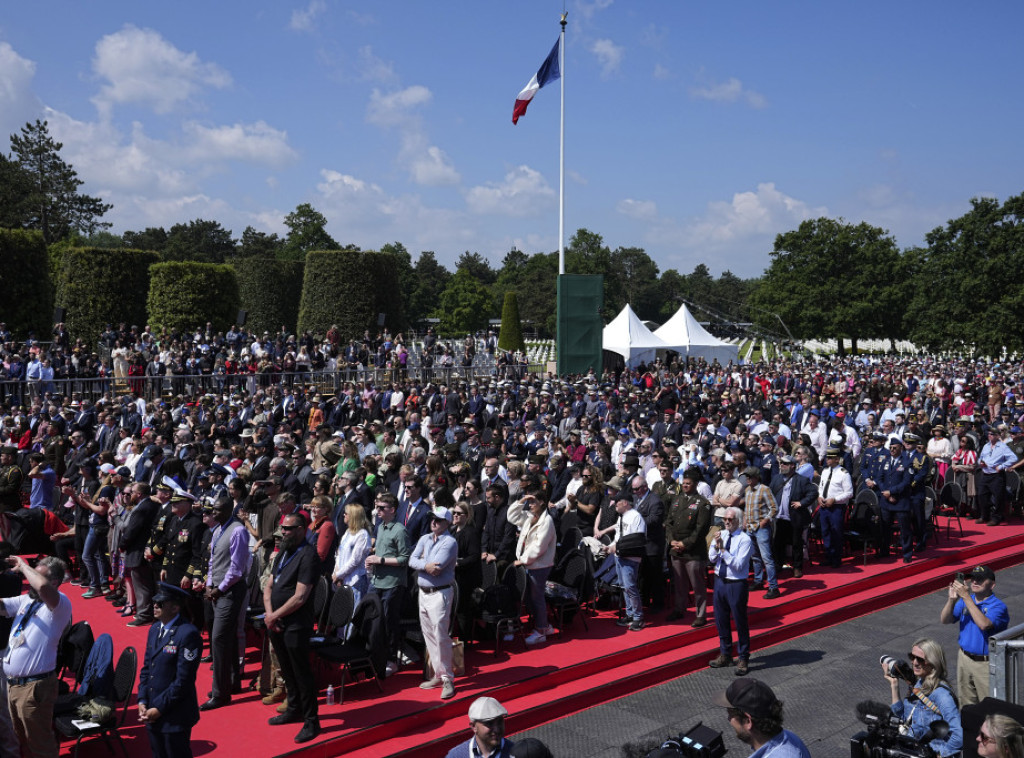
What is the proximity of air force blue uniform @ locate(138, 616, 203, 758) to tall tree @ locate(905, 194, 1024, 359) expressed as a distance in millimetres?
56354

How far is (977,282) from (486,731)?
57744mm

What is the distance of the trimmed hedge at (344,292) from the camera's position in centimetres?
3634

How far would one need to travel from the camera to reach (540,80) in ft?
90.5

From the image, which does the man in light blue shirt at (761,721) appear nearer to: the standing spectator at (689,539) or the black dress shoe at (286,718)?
the black dress shoe at (286,718)

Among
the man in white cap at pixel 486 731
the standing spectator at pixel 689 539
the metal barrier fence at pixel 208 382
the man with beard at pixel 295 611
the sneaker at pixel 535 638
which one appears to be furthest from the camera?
the metal barrier fence at pixel 208 382

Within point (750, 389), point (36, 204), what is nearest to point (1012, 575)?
point (750, 389)

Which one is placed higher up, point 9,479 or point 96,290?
point 96,290

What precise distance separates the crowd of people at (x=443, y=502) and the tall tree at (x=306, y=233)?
72413 millimetres

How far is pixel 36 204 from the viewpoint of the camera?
62094 millimetres

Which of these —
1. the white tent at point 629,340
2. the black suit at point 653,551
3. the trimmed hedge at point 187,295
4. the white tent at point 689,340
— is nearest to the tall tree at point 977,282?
the white tent at point 689,340

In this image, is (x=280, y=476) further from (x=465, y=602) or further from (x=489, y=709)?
(x=489, y=709)

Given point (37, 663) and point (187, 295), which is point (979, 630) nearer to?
point (37, 663)

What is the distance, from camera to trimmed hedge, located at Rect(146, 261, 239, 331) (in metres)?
32.7

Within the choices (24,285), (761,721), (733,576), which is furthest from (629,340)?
(761,721)
